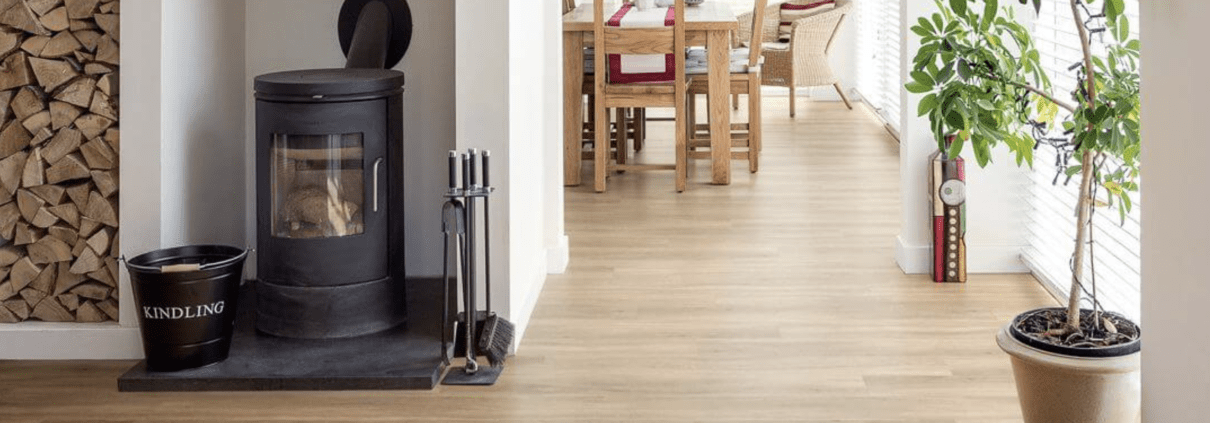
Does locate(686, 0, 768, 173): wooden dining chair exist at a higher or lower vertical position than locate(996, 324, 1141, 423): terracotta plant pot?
higher

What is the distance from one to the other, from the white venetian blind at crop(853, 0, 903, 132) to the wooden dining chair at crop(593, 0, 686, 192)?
1975mm

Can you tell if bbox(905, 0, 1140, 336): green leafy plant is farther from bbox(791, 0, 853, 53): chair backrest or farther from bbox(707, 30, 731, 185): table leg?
bbox(791, 0, 853, 53): chair backrest

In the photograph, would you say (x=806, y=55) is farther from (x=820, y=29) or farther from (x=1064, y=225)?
(x=1064, y=225)

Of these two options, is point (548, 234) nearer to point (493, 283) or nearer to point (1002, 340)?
point (493, 283)

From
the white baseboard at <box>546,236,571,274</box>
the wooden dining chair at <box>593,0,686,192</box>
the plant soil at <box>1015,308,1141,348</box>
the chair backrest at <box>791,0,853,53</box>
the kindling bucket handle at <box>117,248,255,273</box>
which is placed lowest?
the white baseboard at <box>546,236,571,274</box>

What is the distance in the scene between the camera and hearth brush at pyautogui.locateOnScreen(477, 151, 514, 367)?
4016 millimetres

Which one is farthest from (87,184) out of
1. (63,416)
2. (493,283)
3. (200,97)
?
(493,283)

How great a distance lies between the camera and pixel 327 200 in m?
4.20

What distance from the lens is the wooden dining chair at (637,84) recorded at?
7.22m

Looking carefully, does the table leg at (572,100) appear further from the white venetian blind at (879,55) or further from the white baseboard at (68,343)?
the white baseboard at (68,343)

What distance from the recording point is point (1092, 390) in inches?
126

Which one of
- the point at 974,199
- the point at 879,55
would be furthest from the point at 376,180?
the point at 879,55

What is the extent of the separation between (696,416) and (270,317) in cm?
131

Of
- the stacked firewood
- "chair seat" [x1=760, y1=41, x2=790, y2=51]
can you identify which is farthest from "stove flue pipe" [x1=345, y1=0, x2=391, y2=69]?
"chair seat" [x1=760, y1=41, x2=790, y2=51]
